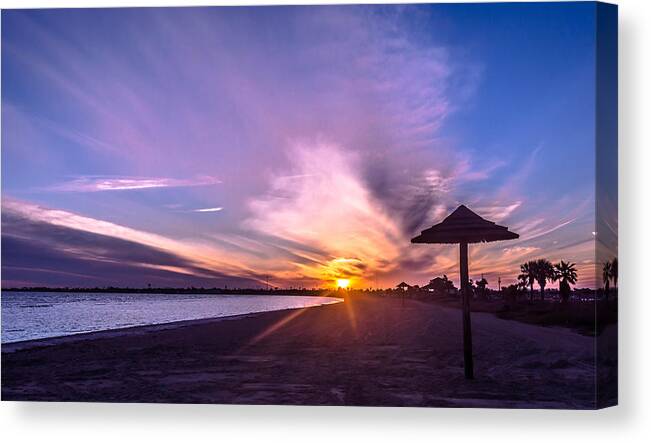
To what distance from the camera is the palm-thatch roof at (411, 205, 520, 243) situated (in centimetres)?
962

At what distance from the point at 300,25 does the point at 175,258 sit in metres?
4.60

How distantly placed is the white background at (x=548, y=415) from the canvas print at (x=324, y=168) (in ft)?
0.60

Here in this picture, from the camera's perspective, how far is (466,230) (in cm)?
962

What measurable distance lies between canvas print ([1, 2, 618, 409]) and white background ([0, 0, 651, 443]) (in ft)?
0.60

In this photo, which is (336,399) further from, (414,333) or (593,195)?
(414,333)

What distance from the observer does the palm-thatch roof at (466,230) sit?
962 cm

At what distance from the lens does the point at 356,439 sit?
9344 mm

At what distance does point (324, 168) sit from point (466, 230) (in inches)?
101

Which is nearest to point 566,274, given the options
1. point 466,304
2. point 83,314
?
point 466,304

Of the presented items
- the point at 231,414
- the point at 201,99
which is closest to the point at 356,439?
the point at 231,414

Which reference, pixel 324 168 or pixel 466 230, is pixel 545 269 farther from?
pixel 324 168

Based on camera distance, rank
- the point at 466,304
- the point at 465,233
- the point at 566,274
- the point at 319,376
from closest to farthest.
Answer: the point at 465,233
the point at 466,304
the point at 566,274
the point at 319,376

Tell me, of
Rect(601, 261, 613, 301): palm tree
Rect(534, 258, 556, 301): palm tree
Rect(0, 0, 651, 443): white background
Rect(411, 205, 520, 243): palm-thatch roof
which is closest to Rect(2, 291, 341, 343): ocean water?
Rect(0, 0, 651, 443): white background

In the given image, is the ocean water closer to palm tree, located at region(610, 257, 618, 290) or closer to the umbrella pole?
the umbrella pole
